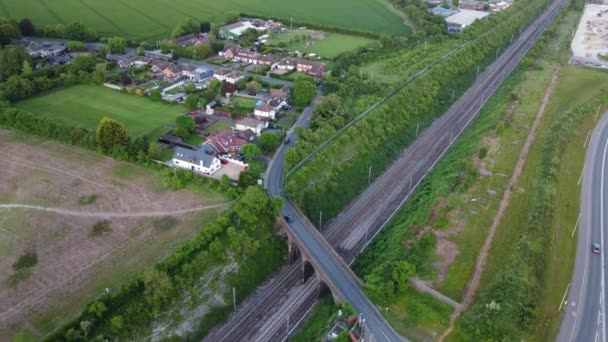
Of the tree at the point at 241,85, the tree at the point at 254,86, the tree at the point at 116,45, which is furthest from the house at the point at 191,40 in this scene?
the tree at the point at 254,86

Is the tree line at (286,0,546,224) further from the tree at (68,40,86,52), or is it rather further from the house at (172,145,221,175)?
the tree at (68,40,86,52)

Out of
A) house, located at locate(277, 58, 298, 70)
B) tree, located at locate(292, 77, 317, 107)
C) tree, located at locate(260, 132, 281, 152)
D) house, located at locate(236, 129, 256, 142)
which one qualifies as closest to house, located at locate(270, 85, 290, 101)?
tree, located at locate(292, 77, 317, 107)

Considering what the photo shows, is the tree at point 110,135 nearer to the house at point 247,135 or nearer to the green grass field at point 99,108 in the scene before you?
the green grass field at point 99,108

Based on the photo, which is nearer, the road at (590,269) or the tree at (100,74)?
the road at (590,269)

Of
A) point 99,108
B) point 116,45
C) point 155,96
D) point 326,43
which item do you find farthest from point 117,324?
point 326,43

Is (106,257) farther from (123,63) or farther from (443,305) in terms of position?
(123,63)

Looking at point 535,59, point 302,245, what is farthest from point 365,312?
point 535,59
